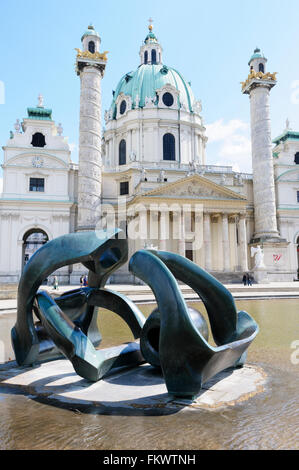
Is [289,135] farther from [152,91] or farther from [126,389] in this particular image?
[126,389]

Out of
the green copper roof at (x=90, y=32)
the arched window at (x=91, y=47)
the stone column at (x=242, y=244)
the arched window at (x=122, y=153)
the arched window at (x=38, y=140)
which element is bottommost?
the stone column at (x=242, y=244)

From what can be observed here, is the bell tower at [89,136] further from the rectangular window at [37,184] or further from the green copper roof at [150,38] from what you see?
the green copper roof at [150,38]

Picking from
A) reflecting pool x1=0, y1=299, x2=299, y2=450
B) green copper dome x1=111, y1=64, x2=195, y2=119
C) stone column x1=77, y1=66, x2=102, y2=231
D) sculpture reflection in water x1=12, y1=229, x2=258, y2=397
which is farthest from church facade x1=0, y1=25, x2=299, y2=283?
reflecting pool x1=0, y1=299, x2=299, y2=450

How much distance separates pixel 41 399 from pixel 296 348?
210 inches

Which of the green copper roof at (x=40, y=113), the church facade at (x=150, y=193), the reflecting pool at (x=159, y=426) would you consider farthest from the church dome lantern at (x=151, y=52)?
the reflecting pool at (x=159, y=426)

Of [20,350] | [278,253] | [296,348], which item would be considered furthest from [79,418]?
[278,253]

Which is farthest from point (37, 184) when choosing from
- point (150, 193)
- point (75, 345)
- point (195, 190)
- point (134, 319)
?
point (75, 345)

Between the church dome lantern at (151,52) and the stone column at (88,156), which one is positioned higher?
the church dome lantern at (151,52)

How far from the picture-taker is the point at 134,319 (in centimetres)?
663

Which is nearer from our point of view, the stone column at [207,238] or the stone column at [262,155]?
the stone column at [207,238]

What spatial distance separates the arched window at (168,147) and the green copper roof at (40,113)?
15289 mm

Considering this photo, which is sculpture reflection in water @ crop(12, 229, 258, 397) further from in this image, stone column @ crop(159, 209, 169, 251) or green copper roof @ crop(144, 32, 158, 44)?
green copper roof @ crop(144, 32, 158, 44)

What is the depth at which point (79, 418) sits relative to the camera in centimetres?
397

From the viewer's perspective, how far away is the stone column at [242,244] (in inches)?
1545
